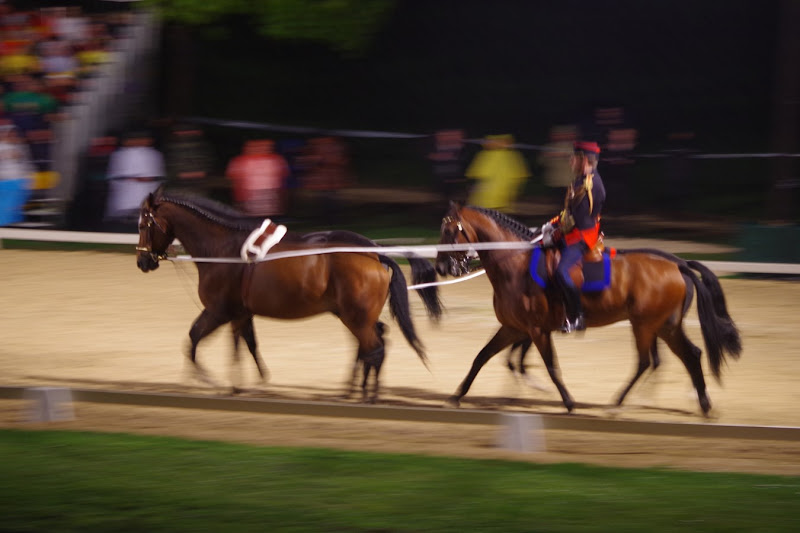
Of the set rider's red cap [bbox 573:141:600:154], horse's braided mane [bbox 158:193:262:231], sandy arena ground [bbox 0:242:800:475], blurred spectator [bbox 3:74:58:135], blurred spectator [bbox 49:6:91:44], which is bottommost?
sandy arena ground [bbox 0:242:800:475]

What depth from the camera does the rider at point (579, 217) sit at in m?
9.50

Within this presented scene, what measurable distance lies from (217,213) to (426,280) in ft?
6.69

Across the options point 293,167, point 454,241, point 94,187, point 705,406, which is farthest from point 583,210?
point 293,167

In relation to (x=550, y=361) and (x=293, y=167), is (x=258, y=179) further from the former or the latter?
(x=550, y=361)

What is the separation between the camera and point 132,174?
62.7ft

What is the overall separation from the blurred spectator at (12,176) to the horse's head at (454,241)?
11962 mm

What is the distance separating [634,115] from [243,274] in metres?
24.2

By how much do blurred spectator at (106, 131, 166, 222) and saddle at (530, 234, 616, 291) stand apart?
34.6 ft

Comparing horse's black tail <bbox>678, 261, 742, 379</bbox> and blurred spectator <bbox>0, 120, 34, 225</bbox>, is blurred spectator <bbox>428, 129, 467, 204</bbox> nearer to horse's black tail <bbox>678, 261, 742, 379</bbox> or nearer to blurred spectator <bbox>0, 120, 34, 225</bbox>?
blurred spectator <bbox>0, 120, 34, 225</bbox>

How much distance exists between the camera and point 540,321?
9.71 metres

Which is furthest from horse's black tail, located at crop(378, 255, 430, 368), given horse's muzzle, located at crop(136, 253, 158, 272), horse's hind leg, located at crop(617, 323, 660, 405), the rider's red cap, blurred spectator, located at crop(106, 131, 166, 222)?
blurred spectator, located at crop(106, 131, 166, 222)

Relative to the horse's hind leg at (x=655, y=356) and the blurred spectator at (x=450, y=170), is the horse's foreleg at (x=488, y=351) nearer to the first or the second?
the horse's hind leg at (x=655, y=356)

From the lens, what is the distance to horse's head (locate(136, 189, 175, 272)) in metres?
10.6

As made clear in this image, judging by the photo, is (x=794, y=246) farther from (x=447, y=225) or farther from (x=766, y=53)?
(x=766, y=53)
